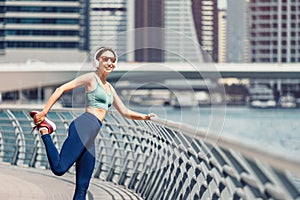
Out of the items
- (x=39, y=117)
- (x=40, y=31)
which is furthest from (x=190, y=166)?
(x=40, y=31)

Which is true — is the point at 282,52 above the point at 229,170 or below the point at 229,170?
below

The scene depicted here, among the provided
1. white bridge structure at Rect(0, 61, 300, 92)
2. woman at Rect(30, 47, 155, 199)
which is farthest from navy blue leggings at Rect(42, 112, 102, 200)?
white bridge structure at Rect(0, 61, 300, 92)

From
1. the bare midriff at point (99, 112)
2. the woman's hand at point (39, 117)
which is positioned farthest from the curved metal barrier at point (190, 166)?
the woman's hand at point (39, 117)

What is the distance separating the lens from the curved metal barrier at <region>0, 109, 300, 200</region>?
4477 mm

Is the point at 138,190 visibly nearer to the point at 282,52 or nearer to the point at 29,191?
the point at 29,191

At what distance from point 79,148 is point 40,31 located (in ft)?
416

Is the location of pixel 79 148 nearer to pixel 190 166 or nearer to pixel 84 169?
pixel 84 169

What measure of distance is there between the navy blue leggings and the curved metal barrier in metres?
0.78

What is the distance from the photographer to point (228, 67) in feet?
322

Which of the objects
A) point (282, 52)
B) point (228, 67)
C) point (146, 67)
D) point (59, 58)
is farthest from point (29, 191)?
point (282, 52)

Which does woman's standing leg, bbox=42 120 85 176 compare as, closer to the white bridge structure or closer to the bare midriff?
the bare midriff

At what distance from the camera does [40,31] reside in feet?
436

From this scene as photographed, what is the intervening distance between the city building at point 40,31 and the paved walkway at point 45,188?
115798mm

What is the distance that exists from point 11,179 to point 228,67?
8617 centimetres
